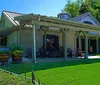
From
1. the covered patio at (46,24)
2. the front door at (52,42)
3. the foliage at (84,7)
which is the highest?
the foliage at (84,7)

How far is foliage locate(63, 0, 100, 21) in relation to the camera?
1695 inches

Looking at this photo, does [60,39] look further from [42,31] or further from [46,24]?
[46,24]

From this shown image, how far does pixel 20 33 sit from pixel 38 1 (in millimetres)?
5478

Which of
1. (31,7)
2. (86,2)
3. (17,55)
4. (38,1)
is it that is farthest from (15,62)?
(86,2)

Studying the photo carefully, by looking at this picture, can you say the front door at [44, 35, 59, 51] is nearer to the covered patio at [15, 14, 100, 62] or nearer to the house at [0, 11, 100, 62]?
the house at [0, 11, 100, 62]

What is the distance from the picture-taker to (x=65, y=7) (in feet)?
180

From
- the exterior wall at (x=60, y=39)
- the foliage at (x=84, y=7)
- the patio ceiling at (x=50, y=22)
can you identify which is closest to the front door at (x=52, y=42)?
the exterior wall at (x=60, y=39)

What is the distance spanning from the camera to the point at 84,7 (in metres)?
47.2

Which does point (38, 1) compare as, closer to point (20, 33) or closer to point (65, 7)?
point (20, 33)

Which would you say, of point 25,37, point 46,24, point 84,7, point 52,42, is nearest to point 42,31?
point 52,42

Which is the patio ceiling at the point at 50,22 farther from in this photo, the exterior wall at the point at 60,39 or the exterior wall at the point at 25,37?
the exterior wall at the point at 60,39

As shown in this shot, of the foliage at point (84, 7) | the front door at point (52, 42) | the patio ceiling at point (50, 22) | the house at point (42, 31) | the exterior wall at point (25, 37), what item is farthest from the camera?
the foliage at point (84, 7)

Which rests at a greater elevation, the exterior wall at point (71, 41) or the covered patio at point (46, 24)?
the covered patio at point (46, 24)

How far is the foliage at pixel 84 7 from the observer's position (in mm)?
43041
